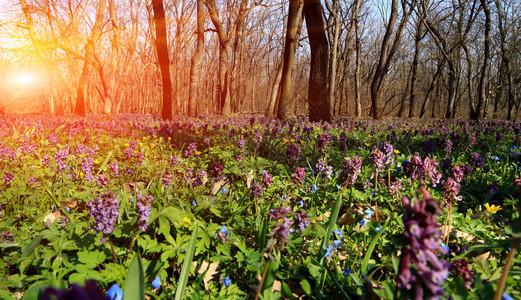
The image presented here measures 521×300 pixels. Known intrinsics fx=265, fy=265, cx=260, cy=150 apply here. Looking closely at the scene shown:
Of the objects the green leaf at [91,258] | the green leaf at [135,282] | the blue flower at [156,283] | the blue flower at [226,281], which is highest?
the green leaf at [135,282]

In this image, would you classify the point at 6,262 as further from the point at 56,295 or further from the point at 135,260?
the point at 56,295

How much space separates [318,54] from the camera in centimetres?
869

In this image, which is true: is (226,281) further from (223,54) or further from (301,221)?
(223,54)

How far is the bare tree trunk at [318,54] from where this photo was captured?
8609 mm

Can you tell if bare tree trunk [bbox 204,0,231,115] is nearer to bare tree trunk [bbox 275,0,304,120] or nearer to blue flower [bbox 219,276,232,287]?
bare tree trunk [bbox 275,0,304,120]

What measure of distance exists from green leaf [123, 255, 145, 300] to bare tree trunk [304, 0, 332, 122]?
8.28 meters

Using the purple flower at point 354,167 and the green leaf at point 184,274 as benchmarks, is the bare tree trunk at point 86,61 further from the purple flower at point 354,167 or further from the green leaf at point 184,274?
the green leaf at point 184,274

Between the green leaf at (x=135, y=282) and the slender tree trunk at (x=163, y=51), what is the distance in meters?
9.45

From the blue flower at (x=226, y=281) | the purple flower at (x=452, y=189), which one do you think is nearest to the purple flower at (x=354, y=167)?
the purple flower at (x=452, y=189)

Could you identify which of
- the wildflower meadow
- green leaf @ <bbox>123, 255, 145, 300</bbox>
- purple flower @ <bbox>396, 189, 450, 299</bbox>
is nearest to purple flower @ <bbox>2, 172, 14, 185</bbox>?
the wildflower meadow

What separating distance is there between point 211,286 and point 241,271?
23 centimetres

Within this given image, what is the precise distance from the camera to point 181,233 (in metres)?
1.87

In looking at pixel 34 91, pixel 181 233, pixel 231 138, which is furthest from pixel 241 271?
pixel 34 91

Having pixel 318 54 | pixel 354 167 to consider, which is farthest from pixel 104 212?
pixel 318 54
